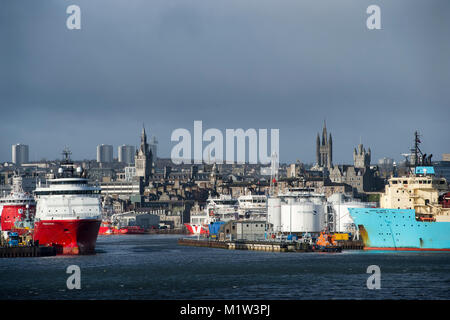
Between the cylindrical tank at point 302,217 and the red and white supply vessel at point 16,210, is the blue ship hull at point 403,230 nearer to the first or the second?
the cylindrical tank at point 302,217

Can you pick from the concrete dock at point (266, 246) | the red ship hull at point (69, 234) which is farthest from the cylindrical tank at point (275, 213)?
the red ship hull at point (69, 234)

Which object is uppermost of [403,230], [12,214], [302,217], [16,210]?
[16,210]

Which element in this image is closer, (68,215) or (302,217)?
(68,215)

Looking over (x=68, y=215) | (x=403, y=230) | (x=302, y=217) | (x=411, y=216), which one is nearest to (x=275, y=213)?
(x=302, y=217)

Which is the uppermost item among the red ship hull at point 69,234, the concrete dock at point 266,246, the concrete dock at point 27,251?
the red ship hull at point 69,234

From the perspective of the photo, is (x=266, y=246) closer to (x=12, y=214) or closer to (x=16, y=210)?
(x=16, y=210)

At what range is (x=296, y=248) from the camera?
347 ft

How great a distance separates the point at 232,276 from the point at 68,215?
2741cm

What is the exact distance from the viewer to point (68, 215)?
93000 millimetres

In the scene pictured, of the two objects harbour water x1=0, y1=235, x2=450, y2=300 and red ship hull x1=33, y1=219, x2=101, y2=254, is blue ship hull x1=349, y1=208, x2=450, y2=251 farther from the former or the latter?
red ship hull x1=33, y1=219, x2=101, y2=254

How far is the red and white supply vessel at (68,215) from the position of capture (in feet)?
302

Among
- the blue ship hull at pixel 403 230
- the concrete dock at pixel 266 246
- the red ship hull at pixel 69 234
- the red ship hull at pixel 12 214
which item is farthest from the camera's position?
the red ship hull at pixel 12 214
